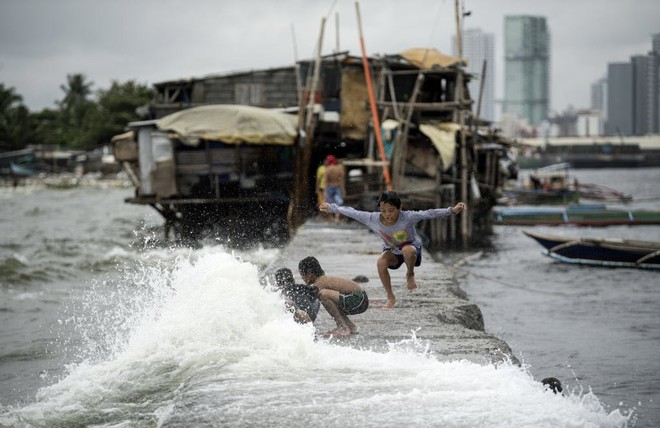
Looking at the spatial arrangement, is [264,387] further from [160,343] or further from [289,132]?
[289,132]

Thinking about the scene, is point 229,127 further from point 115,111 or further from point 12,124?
point 12,124

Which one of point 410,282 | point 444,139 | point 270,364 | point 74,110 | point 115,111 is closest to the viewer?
point 270,364

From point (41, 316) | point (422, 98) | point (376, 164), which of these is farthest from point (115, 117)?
point (41, 316)

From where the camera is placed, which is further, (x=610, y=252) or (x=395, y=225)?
(x=610, y=252)

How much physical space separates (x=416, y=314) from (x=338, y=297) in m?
1.35

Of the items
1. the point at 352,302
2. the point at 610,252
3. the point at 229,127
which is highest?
the point at 229,127

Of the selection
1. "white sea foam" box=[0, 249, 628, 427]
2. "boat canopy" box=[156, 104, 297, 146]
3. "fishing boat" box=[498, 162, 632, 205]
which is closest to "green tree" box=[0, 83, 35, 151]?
"fishing boat" box=[498, 162, 632, 205]

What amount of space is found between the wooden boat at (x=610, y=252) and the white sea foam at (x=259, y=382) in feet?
42.4

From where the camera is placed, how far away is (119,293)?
14508 mm

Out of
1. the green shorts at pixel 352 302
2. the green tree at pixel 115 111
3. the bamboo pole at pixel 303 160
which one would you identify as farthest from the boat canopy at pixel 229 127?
the green tree at pixel 115 111

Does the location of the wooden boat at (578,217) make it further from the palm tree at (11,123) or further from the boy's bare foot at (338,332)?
the palm tree at (11,123)

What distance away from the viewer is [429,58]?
23016 millimetres

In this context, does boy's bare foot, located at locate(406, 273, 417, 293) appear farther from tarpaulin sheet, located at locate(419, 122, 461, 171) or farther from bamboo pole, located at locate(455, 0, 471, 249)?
bamboo pole, located at locate(455, 0, 471, 249)

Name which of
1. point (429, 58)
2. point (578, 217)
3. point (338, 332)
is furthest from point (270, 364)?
point (578, 217)
